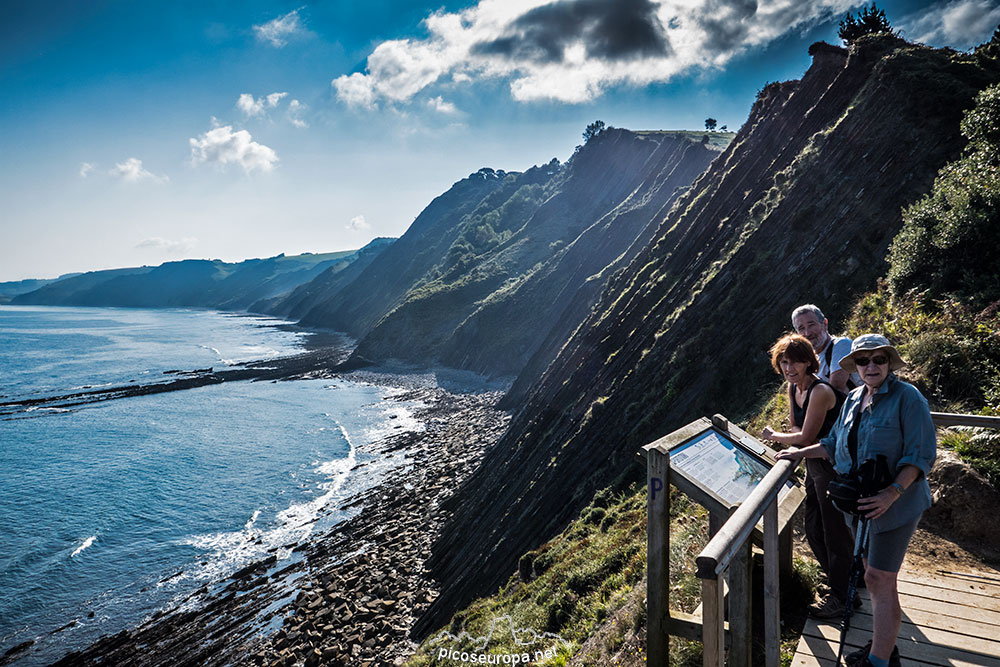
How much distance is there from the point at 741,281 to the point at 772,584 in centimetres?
1754

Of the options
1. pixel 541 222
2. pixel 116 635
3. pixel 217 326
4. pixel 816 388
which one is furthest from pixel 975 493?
pixel 217 326

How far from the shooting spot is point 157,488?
1382 inches

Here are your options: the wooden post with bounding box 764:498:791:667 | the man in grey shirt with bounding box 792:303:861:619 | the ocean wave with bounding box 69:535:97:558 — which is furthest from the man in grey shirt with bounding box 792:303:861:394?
the ocean wave with bounding box 69:535:97:558

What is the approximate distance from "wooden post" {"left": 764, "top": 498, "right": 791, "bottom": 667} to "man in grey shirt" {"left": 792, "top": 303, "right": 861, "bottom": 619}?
3.93 feet

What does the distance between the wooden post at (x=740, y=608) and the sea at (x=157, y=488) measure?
25.8 m

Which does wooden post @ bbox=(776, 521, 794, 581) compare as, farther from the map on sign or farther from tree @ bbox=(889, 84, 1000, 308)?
tree @ bbox=(889, 84, 1000, 308)

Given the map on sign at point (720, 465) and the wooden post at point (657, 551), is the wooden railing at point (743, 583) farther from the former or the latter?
the wooden post at point (657, 551)

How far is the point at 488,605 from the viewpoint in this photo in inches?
576

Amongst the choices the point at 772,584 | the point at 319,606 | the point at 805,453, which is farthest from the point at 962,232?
the point at 319,606

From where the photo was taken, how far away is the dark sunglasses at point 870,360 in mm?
4098

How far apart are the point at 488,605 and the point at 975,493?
1211 cm

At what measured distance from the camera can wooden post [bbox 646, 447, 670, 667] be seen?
418 cm

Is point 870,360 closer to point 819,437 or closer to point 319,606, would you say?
point 819,437

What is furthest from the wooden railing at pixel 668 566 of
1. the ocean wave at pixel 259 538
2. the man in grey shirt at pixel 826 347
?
the ocean wave at pixel 259 538
